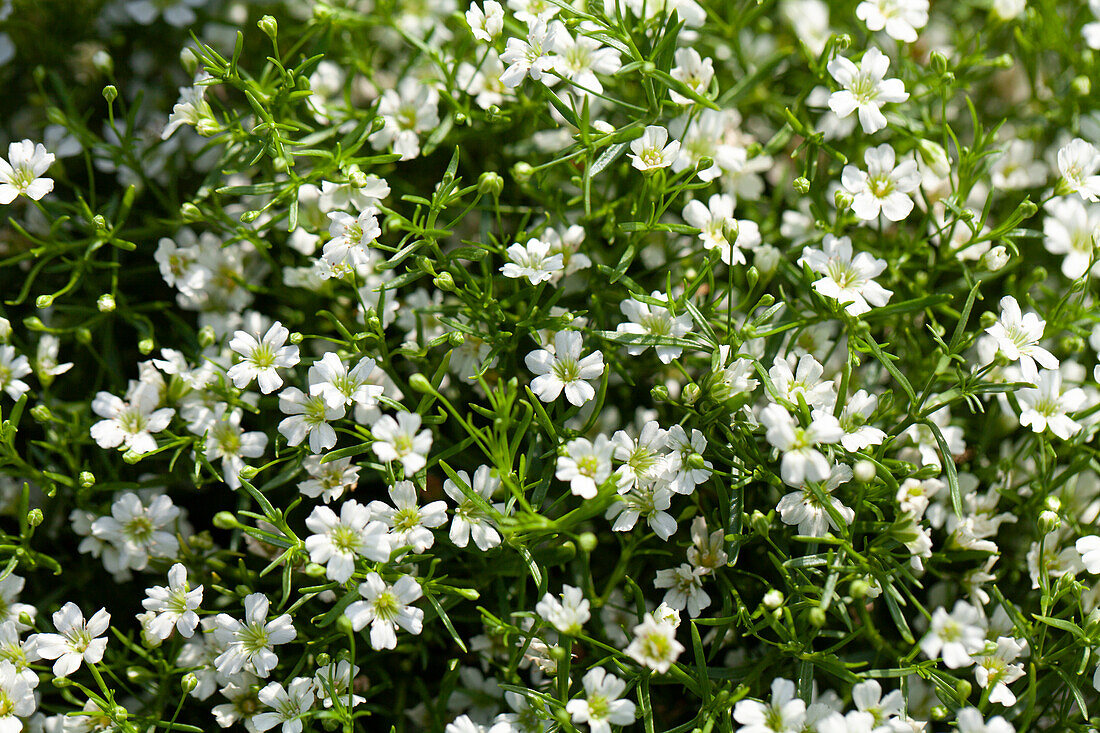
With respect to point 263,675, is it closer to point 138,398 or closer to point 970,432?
point 138,398

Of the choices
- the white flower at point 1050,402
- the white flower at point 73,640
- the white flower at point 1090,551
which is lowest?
the white flower at point 73,640

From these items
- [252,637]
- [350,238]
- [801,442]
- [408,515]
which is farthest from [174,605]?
[801,442]

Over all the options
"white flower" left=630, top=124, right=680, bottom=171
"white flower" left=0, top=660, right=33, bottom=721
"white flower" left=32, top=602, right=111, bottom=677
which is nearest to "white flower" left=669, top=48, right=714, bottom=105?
"white flower" left=630, top=124, right=680, bottom=171

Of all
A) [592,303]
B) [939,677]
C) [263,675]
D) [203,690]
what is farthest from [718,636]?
[203,690]

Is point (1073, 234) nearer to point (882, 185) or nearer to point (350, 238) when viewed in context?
point (882, 185)

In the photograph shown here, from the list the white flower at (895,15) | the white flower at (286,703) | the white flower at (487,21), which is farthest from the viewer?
the white flower at (895,15)

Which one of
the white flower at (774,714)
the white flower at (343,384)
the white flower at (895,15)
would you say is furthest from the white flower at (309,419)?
the white flower at (895,15)

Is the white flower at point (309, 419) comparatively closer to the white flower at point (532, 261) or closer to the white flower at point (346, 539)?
the white flower at point (346, 539)

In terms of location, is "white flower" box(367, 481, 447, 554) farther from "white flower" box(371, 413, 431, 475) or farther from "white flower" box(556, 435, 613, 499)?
"white flower" box(556, 435, 613, 499)
